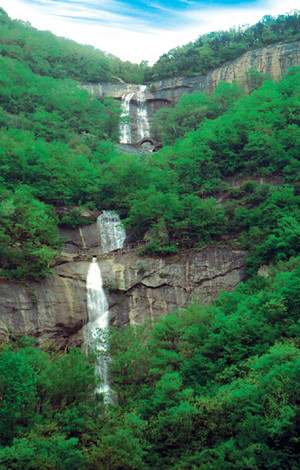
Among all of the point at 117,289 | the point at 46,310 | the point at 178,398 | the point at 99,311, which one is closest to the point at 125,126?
the point at 117,289

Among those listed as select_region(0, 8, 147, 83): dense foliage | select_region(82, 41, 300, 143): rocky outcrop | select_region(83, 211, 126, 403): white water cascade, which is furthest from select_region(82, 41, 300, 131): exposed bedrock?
select_region(83, 211, 126, 403): white water cascade

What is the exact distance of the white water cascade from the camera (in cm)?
2831

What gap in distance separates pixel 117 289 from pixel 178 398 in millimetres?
13869

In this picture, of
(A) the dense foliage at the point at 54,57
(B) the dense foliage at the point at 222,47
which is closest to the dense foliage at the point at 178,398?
(B) the dense foliage at the point at 222,47

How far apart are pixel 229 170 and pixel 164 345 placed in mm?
24405

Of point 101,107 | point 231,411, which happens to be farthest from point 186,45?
point 231,411

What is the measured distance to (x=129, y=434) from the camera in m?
18.1

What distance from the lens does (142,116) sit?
74812 mm

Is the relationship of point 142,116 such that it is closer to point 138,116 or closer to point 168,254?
point 138,116

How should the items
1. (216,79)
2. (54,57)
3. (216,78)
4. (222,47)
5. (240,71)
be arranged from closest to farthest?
(240,71) < (216,79) < (216,78) < (222,47) < (54,57)

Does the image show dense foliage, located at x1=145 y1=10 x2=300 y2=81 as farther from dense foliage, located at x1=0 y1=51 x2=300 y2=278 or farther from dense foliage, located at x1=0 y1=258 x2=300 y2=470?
dense foliage, located at x1=0 y1=258 x2=300 y2=470

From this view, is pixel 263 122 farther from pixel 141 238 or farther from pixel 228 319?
pixel 228 319

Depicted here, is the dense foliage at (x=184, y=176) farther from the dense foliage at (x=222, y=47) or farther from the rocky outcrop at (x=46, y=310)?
the dense foliage at (x=222, y=47)

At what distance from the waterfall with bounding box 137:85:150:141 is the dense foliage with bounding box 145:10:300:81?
4.87m
